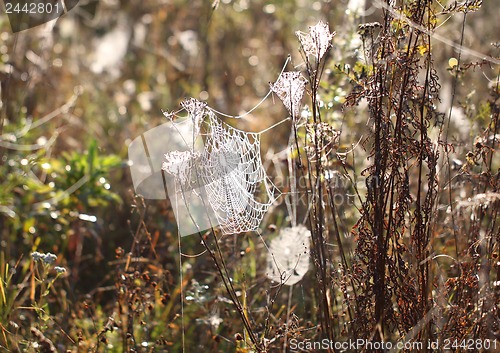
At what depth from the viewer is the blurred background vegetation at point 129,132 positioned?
2283 mm

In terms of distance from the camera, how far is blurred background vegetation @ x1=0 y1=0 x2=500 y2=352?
2283mm

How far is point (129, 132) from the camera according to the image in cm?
377

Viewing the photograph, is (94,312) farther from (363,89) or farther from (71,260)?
(363,89)

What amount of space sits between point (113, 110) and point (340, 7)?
5.03 ft

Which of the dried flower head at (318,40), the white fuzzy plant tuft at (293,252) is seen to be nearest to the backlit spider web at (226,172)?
the white fuzzy plant tuft at (293,252)

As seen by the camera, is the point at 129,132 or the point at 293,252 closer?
the point at 293,252

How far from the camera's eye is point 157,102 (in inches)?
165

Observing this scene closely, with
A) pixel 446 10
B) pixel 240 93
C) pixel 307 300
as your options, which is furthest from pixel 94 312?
pixel 240 93

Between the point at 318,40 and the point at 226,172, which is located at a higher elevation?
the point at 318,40
